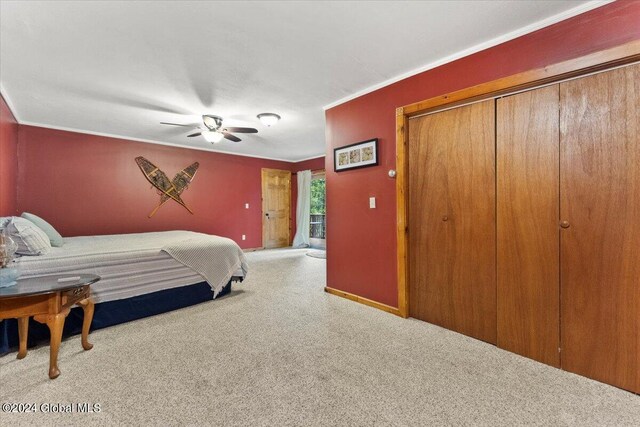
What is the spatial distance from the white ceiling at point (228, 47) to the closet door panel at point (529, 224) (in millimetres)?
638

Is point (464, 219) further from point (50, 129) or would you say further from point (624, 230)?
point (50, 129)

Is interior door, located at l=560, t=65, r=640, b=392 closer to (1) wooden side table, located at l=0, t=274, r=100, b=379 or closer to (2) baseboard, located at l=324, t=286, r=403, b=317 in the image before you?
(2) baseboard, located at l=324, t=286, r=403, b=317

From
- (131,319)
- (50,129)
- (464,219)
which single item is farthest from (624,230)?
(50,129)

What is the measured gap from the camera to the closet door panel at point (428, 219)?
2.43 meters

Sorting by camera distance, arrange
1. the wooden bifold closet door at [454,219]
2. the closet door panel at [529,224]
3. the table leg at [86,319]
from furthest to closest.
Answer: the wooden bifold closet door at [454,219]
the table leg at [86,319]
the closet door panel at [529,224]

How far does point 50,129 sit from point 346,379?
5.60 metres

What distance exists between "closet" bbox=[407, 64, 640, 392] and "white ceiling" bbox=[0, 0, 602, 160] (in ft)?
1.80

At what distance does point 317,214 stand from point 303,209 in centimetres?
50

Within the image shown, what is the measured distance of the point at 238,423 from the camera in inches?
53.6

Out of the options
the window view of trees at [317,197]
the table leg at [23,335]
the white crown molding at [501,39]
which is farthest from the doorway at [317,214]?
the table leg at [23,335]

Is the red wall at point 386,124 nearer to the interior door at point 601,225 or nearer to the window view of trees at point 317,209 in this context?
the interior door at point 601,225

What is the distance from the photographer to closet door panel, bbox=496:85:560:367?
1866 millimetres

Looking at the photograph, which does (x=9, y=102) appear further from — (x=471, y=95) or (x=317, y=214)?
(x=317, y=214)

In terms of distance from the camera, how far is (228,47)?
2180 mm
